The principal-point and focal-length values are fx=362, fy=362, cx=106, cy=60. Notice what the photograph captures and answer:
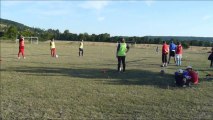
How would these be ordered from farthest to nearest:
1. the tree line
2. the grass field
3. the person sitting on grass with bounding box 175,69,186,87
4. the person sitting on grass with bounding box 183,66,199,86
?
the tree line, the person sitting on grass with bounding box 183,66,199,86, the person sitting on grass with bounding box 175,69,186,87, the grass field

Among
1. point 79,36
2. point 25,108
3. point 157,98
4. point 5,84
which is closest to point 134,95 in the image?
point 157,98

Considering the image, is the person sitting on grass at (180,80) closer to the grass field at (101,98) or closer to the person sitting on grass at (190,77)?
the person sitting on grass at (190,77)

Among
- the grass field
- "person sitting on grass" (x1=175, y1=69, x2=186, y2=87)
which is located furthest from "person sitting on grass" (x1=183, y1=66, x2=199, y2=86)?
the grass field

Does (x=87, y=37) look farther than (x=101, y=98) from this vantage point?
Yes

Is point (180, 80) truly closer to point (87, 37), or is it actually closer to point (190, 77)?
point (190, 77)

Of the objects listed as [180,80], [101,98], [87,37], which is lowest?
[101,98]

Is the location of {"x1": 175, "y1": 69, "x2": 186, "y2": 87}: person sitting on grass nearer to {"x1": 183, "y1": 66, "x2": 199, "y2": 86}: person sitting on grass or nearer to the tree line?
{"x1": 183, "y1": 66, "x2": 199, "y2": 86}: person sitting on grass

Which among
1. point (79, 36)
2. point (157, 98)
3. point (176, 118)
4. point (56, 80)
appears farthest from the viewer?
point (79, 36)

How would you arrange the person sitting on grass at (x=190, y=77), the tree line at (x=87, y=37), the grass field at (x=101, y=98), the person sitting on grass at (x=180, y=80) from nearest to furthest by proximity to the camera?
A: the grass field at (x=101, y=98) → the person sitting on grass at (x=180, y=80) → the person sitting on grass at (x=190, y=77) → the tree line at (x=87, y=37)

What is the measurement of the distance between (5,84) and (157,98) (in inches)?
231

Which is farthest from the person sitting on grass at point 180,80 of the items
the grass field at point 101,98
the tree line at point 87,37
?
the tree line at point 87,37

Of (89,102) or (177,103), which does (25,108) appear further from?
(177,103)

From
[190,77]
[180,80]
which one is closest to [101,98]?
[180,80]

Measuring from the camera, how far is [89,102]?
10539 mm
